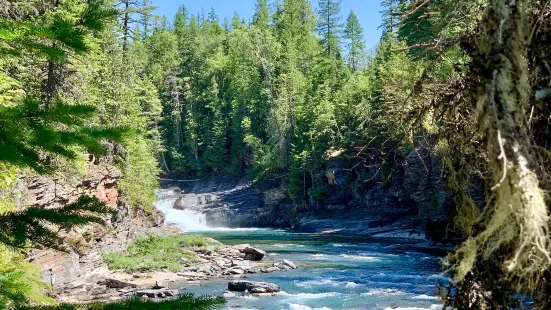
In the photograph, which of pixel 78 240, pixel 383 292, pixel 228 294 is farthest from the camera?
pixel 78 240

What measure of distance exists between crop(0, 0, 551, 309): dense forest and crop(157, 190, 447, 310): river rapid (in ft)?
7.76

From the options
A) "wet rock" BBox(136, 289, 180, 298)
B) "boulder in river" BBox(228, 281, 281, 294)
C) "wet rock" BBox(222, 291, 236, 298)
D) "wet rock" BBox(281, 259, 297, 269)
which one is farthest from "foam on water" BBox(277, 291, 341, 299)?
"wet rock" BBox(281, 259, 297, 269)

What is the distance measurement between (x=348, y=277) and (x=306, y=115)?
32344 mm

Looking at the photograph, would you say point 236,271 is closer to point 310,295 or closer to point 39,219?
point 310,295

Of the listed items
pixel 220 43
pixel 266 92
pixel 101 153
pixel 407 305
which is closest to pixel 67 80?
pixel 407 305

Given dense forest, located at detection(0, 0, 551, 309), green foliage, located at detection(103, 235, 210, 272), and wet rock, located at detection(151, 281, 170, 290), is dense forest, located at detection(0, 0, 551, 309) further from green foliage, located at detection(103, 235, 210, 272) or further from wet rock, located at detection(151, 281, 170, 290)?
wet rock, located at detection(151, 281, 170, 290)

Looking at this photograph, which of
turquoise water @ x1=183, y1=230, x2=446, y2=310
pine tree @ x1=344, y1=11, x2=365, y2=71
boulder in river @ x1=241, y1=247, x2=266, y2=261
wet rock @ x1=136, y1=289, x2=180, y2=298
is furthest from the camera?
→ pine tree @ x1=344, y1=11, x2=365, y2=71

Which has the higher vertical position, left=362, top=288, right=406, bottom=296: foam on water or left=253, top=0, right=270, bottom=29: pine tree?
left=253, top=0, right=270, bottom=29: pine tree

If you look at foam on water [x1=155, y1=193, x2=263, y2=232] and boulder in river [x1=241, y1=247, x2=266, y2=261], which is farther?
foam on water [x1=155, y1=193, x2=263, y2=232]

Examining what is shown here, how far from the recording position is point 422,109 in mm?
3209

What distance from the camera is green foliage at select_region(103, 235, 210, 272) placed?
2305cm

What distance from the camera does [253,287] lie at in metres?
19.1

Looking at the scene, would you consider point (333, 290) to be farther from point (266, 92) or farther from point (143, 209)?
point (266, 92)

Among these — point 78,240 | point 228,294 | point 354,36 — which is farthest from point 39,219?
point 354,36
